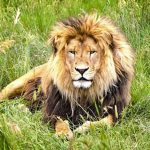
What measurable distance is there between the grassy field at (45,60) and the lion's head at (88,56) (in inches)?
12.5

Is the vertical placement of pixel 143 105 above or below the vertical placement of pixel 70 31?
below

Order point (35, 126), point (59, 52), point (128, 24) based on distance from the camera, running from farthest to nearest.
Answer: point (128, 24) < point (59, 52) < point (35, 126)

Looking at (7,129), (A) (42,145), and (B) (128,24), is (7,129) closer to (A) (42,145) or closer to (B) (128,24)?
(A) (42,145)

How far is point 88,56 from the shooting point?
470cm

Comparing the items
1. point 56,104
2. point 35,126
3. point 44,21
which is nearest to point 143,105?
point 56,104

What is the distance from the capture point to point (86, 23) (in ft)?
15.8

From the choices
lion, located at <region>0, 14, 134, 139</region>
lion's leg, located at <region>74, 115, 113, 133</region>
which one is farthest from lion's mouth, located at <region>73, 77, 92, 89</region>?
lion's leg, located at <region>74, 115, 113, 133</region>

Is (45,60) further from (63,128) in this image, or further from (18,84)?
(63,128)

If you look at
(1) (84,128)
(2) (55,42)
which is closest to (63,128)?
(1) (84,128)

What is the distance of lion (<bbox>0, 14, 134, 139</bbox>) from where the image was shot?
15.5ft

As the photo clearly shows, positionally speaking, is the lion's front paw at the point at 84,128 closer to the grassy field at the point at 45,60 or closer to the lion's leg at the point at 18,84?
the grassy field at the point at 45,60

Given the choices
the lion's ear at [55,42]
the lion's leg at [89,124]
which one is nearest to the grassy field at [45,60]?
the lion's leg at [89,124]

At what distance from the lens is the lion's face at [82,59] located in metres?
4.62

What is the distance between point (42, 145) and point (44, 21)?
116 inches
